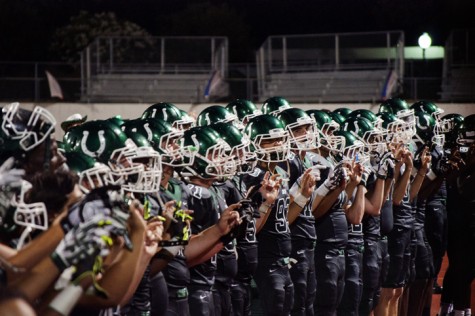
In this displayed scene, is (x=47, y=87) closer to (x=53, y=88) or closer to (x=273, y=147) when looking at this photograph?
(x=53, y=88)

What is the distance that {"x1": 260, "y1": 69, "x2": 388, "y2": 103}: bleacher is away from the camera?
807 inches

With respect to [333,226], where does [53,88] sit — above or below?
above

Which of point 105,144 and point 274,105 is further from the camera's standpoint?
point 274,105

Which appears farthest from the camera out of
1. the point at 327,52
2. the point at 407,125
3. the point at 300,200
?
the point at 327,52

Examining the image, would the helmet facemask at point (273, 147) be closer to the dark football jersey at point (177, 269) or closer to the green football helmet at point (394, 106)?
the dark football jersey at point (177, 269)

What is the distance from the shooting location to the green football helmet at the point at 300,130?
7.59m

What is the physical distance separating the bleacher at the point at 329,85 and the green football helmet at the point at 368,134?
11.3 metres

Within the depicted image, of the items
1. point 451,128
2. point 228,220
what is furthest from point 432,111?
point 228,220

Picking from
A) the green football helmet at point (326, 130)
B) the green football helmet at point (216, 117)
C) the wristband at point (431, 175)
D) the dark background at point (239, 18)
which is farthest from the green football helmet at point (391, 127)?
the dark background at point (239, 18)

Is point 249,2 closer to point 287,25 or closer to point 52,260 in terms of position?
point 287,25

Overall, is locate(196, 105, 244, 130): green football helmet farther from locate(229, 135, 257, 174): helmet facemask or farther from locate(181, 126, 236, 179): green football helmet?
locate(181, 126, 236, 179): green football helmet

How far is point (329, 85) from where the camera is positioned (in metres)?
21.1

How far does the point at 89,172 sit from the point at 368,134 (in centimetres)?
449

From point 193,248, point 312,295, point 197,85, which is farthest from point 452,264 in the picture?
point 197,85
